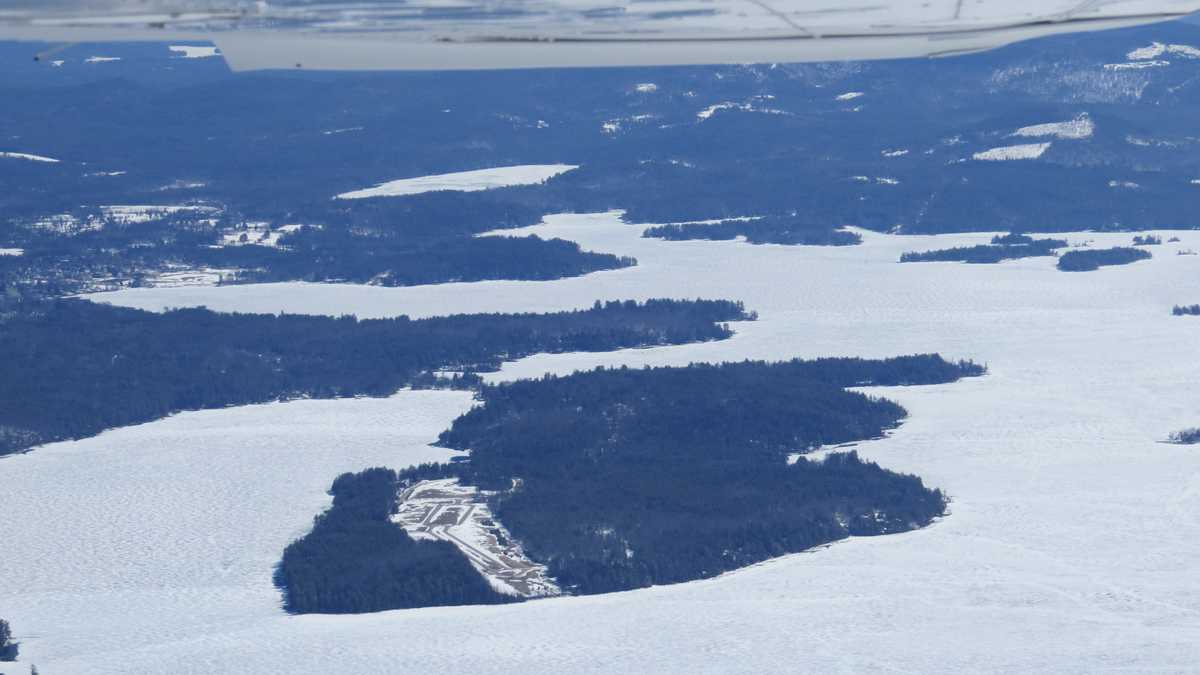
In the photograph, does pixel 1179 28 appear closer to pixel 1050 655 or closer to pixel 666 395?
pixel 666 395

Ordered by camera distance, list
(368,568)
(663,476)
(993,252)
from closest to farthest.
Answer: (368,568), (663,476), (993,252)

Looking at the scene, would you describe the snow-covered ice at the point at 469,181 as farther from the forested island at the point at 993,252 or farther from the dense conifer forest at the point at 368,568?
the dense conifer forest at the point at 368,568

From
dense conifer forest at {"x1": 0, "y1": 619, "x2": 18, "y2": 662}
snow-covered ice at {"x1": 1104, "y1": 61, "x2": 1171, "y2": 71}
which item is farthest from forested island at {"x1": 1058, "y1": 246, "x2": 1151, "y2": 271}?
snow-covered ice at {"x1": 1104, "y1": 61, "x2": 1171, "y2": 71}

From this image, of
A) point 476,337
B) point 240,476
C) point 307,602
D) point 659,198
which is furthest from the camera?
point 659,198

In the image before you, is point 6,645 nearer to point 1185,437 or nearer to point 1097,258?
point 1185,437

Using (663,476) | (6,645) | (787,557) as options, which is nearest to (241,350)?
(663,476)

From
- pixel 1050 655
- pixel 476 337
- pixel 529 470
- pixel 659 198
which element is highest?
pixel 659 198

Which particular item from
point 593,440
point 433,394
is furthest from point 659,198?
point 593,440
